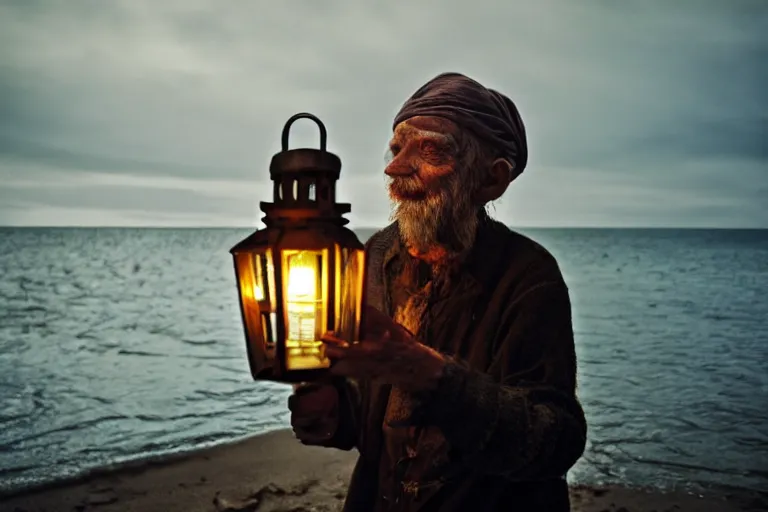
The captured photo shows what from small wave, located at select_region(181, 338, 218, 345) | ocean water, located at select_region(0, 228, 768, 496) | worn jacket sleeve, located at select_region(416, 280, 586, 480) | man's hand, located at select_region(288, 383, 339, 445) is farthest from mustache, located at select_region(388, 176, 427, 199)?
small wave, located at select_region(181, 338, 218, 345)

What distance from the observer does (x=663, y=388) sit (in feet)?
48.1

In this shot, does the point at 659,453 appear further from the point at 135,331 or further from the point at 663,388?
the point at 135,331

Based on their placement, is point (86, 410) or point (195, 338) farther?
point (195, 338)

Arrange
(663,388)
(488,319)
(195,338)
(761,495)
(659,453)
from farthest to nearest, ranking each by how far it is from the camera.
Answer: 1. (195,338)
2. (663,388)
3. (659,453)
4. (761,495)
5. (488,319)

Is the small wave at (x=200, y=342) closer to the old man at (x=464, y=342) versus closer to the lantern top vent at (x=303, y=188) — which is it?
the old man at (x=464, y=342)

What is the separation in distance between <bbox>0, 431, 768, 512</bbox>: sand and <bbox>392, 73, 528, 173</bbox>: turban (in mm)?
6501

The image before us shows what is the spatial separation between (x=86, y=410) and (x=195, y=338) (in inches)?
317

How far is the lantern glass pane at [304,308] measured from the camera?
5.58 feet

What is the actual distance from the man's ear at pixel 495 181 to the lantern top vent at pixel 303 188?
0.76 meters

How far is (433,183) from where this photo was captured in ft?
7.42

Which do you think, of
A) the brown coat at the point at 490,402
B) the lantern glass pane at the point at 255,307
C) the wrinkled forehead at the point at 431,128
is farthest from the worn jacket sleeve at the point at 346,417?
the wrinkled forehead at the point at 431,128

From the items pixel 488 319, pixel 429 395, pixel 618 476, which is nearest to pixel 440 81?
pixel 488 319

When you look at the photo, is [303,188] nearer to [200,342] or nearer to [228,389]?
[228,389]

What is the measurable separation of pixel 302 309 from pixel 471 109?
1.04 metres
